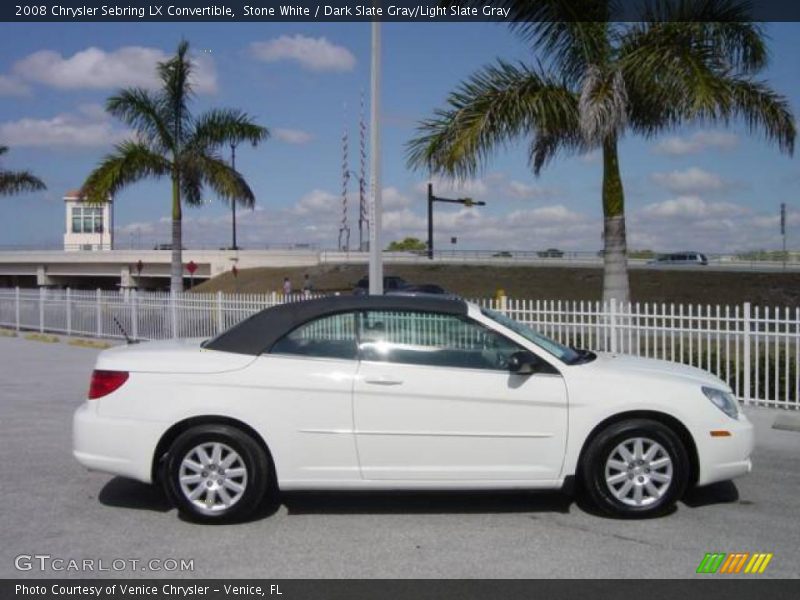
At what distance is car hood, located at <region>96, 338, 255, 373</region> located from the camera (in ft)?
18.6

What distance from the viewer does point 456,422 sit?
5562mm

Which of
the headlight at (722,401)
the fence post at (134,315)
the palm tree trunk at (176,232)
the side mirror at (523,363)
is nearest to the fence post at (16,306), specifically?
the palm tree trunk at (176,232)

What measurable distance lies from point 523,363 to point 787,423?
197 inches

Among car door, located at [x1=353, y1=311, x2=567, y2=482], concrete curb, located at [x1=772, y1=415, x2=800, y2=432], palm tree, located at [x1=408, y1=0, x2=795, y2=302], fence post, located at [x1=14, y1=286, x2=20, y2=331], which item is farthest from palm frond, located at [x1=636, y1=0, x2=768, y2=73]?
fence post, located at [x1=14, y1=286, x2=20, y2=331]

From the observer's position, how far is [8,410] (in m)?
10.3

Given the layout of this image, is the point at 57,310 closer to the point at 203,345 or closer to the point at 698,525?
the point at 203,345

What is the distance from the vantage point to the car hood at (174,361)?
5672 millimetres

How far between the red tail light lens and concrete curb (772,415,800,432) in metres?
6.80

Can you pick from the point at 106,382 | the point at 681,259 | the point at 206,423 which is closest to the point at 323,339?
the point at 206,423

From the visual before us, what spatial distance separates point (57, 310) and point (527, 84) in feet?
44.8

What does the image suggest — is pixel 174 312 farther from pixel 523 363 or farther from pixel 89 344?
pixel 523 363

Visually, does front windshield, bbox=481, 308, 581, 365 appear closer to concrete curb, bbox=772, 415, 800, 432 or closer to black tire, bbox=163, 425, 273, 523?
black tire, bbox=163, 425, 273, 523
